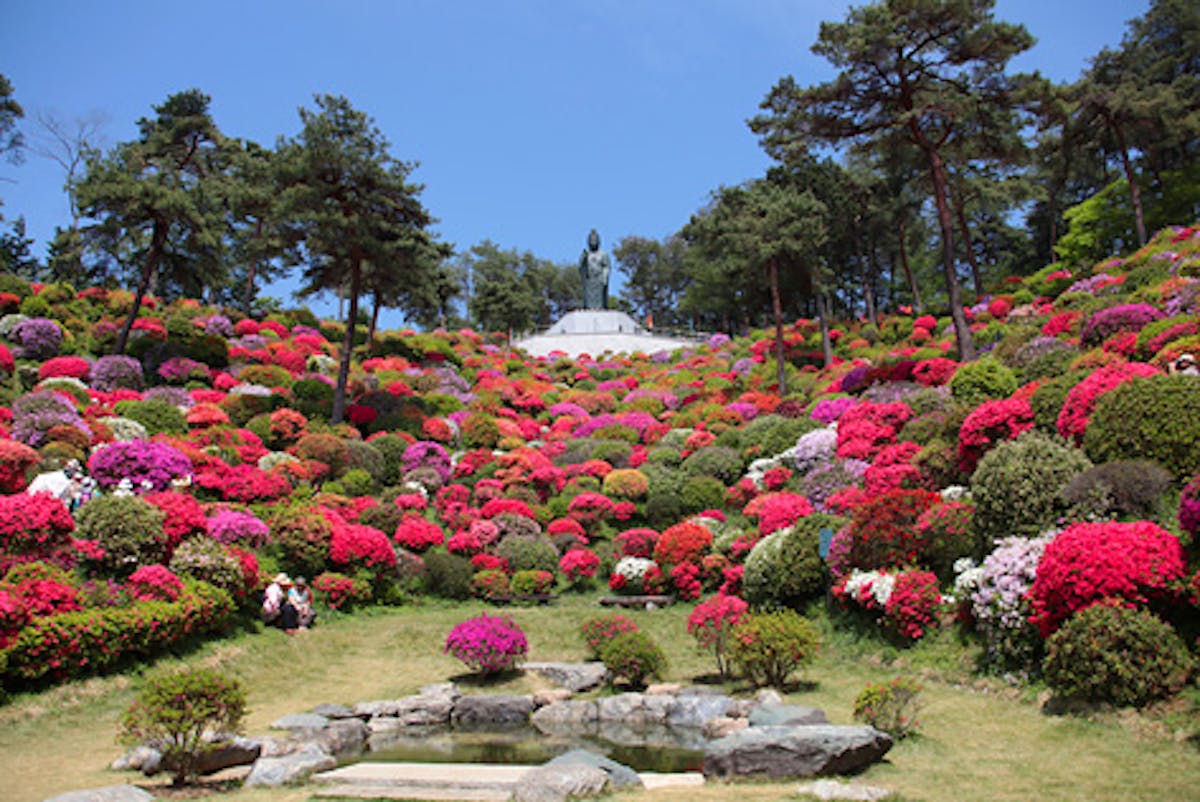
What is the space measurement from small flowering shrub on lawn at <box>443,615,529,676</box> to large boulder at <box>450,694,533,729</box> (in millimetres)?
1170

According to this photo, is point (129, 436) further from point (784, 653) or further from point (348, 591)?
point (784, 653)

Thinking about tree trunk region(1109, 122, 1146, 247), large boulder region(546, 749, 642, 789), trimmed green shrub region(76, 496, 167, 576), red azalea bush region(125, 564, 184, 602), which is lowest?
large boulder region(546, 749, 642, 789)

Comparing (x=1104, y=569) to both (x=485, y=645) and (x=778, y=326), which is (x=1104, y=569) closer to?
(x=485, y=645)

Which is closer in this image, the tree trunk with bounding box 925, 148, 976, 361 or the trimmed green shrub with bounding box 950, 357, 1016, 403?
the trimmed green shrub with bounding box 950, 357, 1016, 403

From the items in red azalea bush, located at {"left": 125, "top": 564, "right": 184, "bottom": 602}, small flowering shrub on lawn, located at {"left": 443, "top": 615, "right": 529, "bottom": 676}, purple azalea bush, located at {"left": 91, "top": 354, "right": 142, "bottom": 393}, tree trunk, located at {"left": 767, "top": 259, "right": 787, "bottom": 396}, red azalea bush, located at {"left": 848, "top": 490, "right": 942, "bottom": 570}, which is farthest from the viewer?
tree trunk, located at {"left": 767, "top": 259, "right": 787, "bottom": 396}

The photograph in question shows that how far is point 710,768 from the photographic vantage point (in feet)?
26.2

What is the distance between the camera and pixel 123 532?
13.9 meters

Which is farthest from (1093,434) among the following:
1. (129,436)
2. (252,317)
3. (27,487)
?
(252,317)

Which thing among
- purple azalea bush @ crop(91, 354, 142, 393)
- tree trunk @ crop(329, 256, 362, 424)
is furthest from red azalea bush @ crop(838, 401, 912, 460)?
purple azalea bush @ crop(91, 354, 142, 393)

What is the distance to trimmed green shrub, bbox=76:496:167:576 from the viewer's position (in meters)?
13.8

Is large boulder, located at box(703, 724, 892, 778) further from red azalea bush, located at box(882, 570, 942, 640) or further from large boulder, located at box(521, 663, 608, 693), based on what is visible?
large boulder, located at box(521, 663, 608, 693)

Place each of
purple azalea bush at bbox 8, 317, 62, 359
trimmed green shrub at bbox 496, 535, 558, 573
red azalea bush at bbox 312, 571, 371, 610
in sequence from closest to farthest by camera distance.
→ red azalea bush at bbox 312, 571, 371, 610, trimmed green shrub at bbox 496, 535, 558, 573, purple azalea bush at bbox 8, 317, 62, 359

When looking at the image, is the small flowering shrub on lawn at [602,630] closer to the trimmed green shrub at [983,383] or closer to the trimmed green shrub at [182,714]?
the trimmed green shrub at [182,714]

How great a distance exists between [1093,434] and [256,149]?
5138 cm
